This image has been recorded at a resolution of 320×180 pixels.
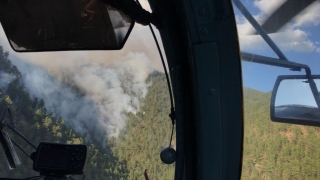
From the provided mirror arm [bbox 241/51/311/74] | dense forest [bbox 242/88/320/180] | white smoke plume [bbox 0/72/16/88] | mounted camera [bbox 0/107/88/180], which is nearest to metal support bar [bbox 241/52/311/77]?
mirror arm [bbox 241/51/311/74]

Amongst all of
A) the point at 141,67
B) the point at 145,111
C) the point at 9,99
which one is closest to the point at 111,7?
the point at 141,67

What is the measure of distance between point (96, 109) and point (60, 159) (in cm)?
38

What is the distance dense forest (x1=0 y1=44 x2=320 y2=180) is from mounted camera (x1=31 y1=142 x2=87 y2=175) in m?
0.22

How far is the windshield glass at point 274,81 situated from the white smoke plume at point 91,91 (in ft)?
2.09

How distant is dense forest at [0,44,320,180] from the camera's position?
61.1 inches

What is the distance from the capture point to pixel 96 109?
2.11 metres

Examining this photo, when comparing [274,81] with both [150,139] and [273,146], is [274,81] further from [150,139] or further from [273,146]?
[150,139]

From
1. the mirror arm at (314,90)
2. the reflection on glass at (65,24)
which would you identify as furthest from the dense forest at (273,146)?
the reflection on glass at (65,24)

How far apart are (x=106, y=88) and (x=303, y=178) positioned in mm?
1203

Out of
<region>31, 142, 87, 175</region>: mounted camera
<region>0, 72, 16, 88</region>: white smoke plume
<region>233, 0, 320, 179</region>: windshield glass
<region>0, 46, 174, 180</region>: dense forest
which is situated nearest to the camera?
<region>233, 0, 320, 179</region>: windshield glass

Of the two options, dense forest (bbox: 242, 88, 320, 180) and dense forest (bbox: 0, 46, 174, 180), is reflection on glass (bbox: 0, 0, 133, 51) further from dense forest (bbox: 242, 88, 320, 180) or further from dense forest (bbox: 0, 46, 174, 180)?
dense forest (bbox: 242, 88, 320, 180)

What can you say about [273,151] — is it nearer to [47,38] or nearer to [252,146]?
[252,146]

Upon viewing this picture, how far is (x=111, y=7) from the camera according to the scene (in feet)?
5.95

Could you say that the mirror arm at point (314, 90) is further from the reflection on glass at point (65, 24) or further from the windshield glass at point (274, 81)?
the reflection on glass at point (65, 24)
